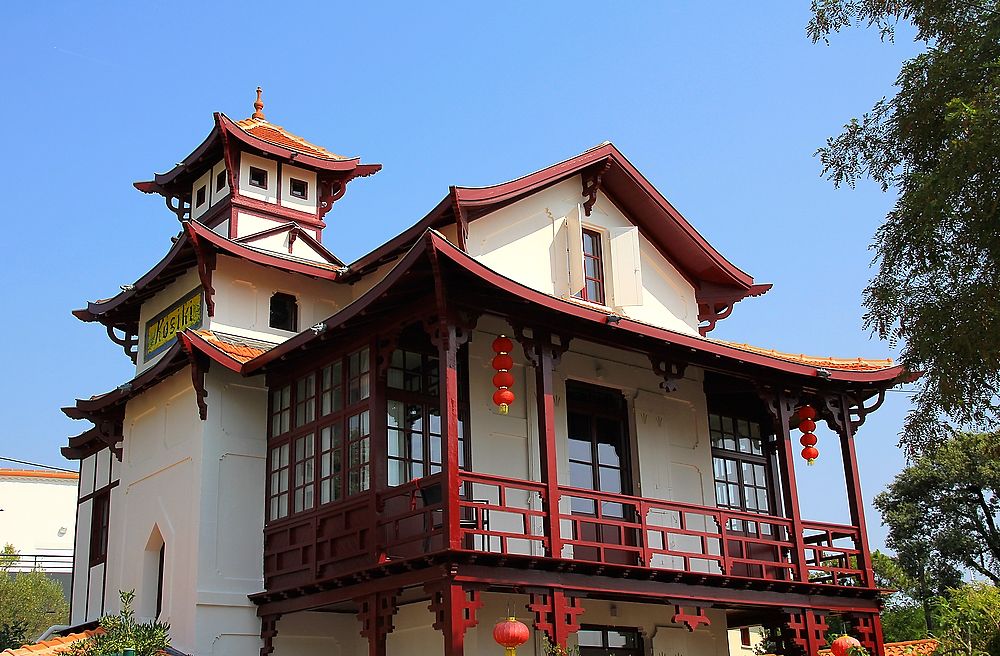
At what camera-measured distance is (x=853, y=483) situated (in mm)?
16594

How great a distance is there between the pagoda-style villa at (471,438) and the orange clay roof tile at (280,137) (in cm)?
81

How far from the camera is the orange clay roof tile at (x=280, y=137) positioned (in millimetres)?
20656

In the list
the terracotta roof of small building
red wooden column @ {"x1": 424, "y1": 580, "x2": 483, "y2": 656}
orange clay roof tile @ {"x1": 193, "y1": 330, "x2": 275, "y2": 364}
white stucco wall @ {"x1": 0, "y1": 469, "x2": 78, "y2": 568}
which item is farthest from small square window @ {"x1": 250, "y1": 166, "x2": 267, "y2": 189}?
white stucco wall @ {"x1": 0, "y1": 469, "x2": 78, "y2": 568}

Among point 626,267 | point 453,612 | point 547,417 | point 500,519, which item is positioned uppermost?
point 626,267

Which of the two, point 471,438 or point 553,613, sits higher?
point 471,438

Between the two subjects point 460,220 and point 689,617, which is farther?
point 460,220

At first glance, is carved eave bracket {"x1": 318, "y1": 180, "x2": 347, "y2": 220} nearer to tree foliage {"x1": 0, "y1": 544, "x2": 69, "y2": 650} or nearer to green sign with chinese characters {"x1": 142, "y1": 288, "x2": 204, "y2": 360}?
green sign with chinese characters {"x1": 142, "y1": 288, "x2": 204, "y2": 360}

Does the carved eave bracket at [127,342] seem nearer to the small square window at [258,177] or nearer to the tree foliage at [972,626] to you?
the small square window at [258,177]

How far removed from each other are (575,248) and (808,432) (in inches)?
184

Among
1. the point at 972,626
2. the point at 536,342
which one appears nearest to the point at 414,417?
the point at 536,342

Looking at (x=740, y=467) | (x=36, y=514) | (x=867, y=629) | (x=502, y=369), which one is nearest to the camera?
(x=502, y=369)

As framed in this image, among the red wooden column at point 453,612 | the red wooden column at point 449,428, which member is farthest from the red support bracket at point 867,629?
the red wooden column at point 449,428

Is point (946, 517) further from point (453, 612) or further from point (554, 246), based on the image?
point (453, 612)

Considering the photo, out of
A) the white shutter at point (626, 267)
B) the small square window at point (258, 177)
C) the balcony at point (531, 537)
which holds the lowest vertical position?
the balcony at point (531, 537)
